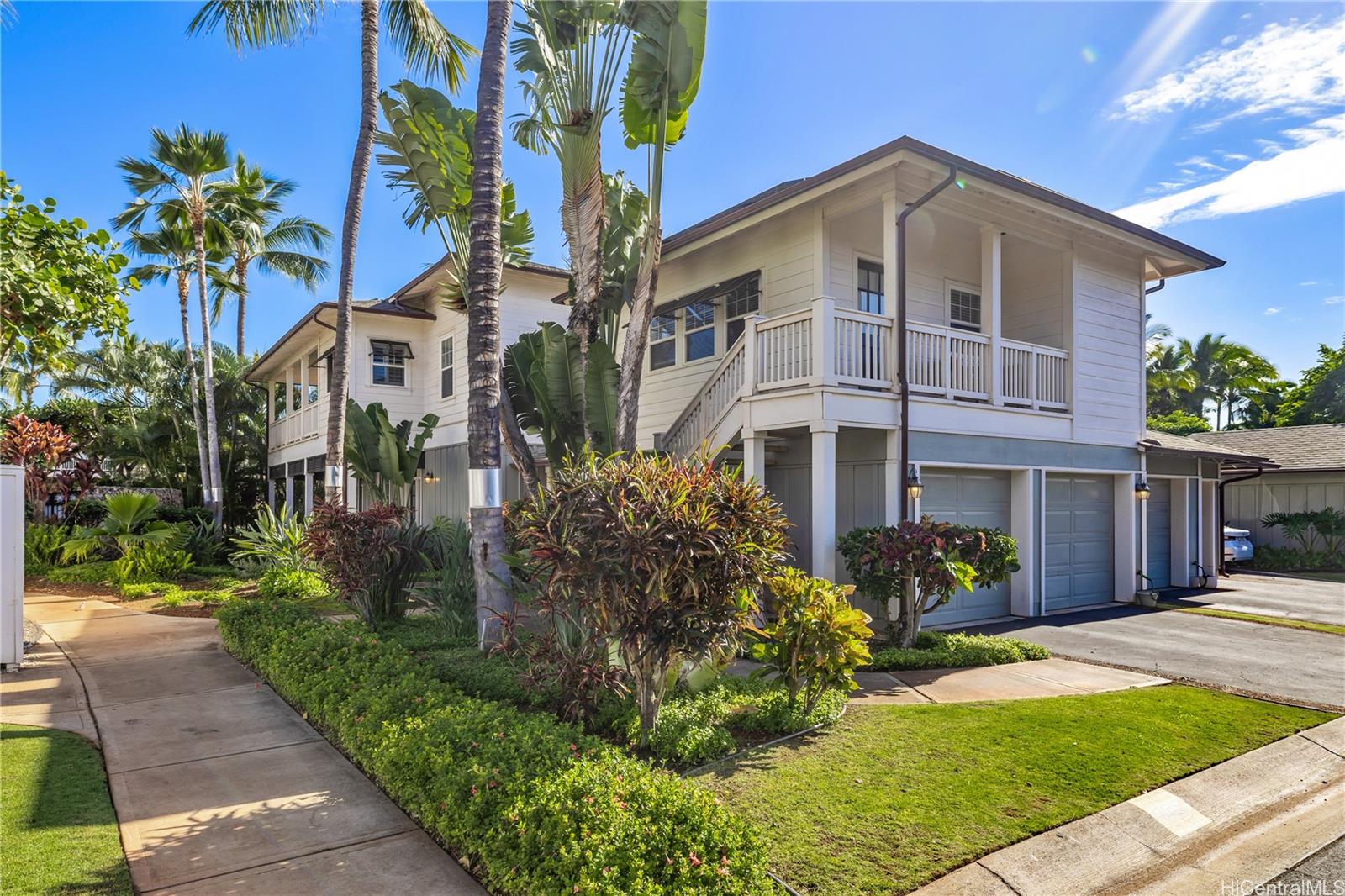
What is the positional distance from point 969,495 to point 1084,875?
811 centimetres

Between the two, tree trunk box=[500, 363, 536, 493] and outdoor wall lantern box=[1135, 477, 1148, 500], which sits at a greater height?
tree trunk box=[500, 363, 536, 493]

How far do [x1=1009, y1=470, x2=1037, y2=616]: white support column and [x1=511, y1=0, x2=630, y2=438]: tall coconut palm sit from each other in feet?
23.3

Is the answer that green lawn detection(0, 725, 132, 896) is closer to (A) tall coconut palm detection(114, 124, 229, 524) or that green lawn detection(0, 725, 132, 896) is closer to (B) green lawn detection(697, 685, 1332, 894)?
(B) green lawn detection(697, 685, 1332, 894)

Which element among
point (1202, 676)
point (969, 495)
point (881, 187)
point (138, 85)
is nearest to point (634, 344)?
point (881, 187)

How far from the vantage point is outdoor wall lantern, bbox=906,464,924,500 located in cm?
1009

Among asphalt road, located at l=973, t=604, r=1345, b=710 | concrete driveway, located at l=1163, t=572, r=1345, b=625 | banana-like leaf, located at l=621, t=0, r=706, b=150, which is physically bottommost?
concrete driveway, located at l=1163, t=572, r=1345, b=625

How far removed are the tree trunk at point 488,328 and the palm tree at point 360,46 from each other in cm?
536

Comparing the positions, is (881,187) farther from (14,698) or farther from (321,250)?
(321,250)

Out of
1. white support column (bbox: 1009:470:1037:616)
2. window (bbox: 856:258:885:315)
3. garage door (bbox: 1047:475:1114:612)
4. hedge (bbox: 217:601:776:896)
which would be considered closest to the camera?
hedge (bbox: 217:601:776:896)

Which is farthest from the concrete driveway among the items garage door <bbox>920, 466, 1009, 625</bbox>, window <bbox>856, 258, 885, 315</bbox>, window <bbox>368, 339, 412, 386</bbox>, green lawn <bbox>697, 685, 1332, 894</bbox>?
window <bbox>368, 339, 412, 386</bbox>

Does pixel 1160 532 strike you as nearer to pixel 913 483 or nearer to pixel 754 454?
pixel 913 483

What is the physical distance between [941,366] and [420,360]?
44.4 feet

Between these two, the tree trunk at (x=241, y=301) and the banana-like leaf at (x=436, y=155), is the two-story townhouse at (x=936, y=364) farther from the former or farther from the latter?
the tree trunk at (x=241, y=301)

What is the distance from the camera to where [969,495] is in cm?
1165
